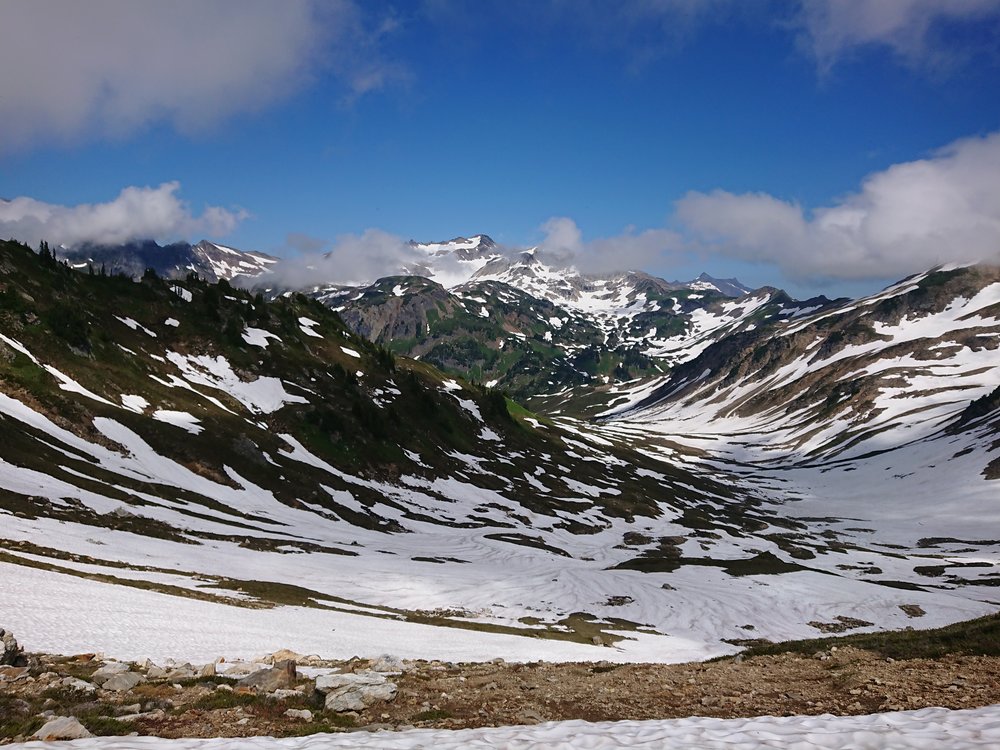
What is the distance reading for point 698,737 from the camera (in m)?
12.9

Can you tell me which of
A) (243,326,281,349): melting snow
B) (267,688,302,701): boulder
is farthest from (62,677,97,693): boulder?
(243,326,281,349): melting snow

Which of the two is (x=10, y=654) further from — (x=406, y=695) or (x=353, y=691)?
(x=406, y=695)

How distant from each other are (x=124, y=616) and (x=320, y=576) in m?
32.3

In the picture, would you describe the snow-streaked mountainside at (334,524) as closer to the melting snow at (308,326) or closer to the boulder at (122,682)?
the melting snow at (308,326)

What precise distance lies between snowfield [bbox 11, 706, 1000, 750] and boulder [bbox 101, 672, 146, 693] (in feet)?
16.1

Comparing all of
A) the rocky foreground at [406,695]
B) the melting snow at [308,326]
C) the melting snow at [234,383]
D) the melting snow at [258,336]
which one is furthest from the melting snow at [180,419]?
the rocky foreground at [406,695]

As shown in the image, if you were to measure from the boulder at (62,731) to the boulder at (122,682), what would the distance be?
459cm

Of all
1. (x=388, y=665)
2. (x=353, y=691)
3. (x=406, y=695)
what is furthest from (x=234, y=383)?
(x=353, y=691)

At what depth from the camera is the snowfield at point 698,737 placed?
11.7 m

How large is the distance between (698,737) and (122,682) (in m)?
14.6

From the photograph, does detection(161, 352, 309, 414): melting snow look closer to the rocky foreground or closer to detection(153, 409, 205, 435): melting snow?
detection(153, 409, 205, 435): melting snow

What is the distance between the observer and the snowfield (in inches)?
462

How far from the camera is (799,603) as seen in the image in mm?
73750

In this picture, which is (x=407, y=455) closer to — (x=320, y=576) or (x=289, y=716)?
(x=320, y=576)
